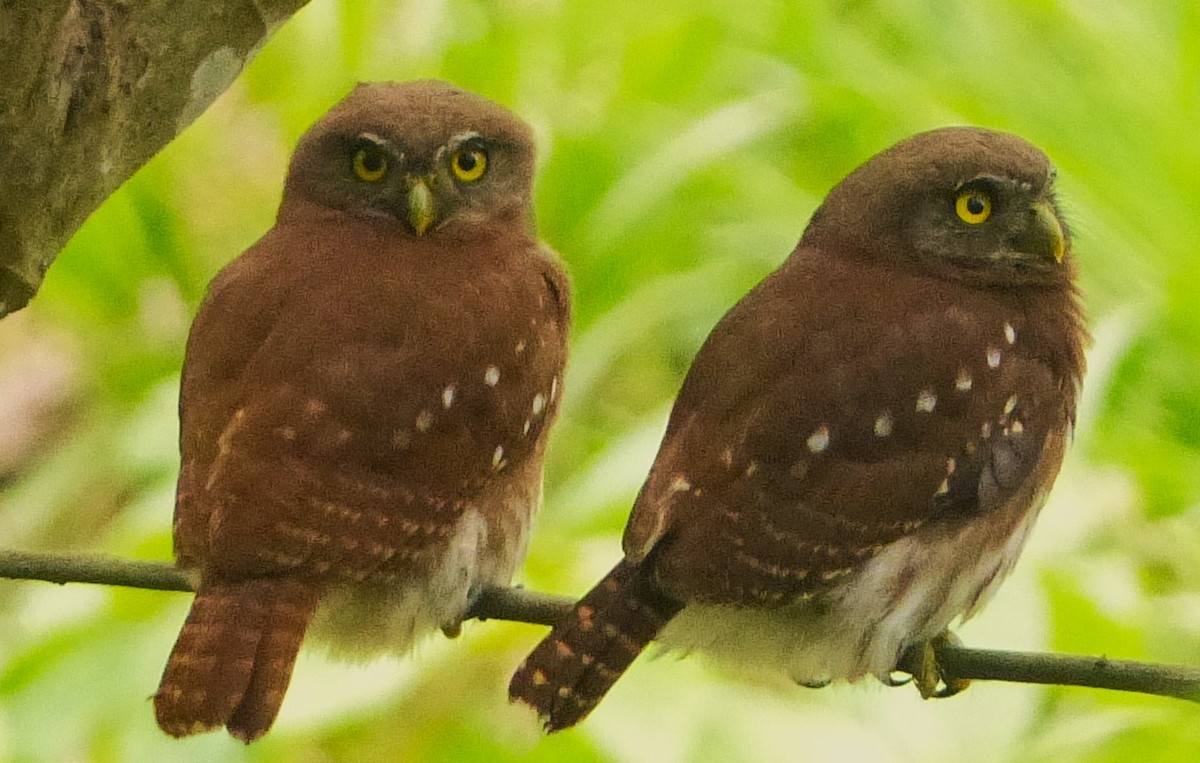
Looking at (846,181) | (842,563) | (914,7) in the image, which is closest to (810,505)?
(842,563)

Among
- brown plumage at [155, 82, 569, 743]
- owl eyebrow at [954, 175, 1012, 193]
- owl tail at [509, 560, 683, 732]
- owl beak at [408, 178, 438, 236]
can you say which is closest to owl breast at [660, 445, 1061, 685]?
owl tail at [509, 560, 683, 732]

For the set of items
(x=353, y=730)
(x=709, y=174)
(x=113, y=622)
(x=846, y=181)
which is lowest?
(x=353, y=730)

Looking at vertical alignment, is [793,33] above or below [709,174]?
above

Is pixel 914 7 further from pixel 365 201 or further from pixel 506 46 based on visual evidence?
pixel 365 201

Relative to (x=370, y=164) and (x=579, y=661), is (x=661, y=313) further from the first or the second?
(x=579, y=661)

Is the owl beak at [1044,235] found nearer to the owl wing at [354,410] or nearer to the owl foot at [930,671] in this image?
the owl foot at [930,671]
